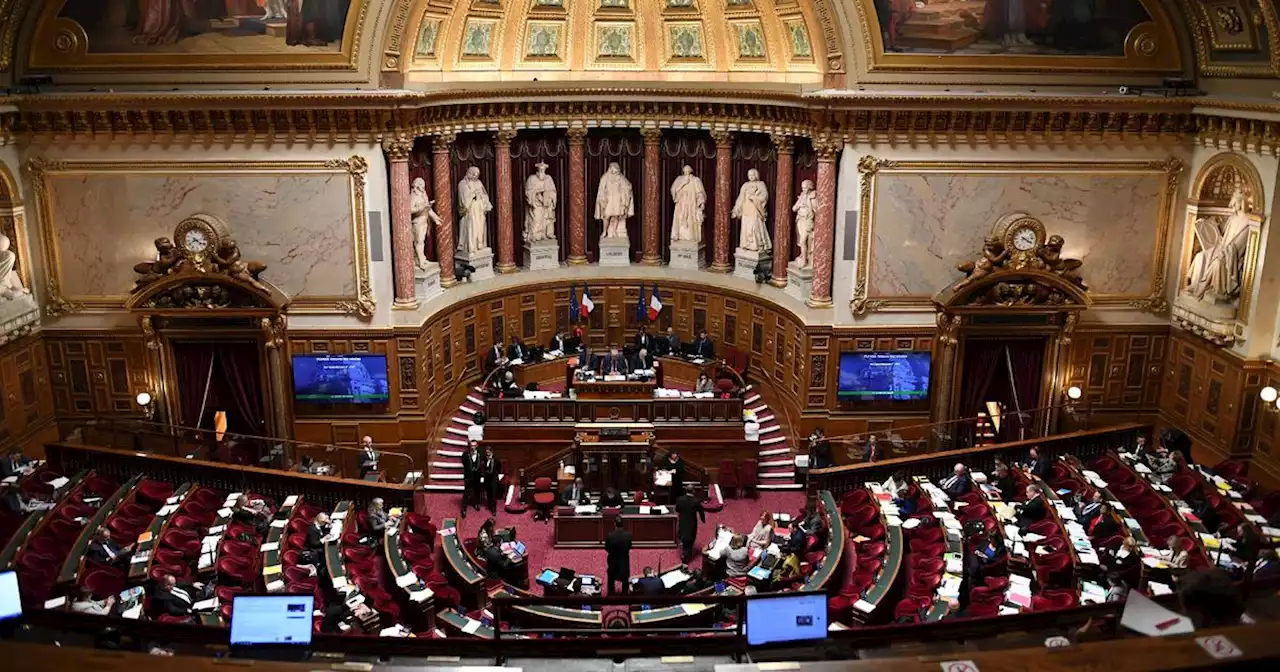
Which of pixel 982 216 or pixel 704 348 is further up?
pixel 982 216

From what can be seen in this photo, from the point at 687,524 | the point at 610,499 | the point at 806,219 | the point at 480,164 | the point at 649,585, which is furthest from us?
the point at 480,164

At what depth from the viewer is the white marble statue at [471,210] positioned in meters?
28.8

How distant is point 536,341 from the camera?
2959cm

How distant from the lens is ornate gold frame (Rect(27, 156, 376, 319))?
23.5 m

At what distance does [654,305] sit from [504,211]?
5.16 metres

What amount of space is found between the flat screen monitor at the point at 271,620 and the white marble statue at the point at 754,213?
2064 centimetres

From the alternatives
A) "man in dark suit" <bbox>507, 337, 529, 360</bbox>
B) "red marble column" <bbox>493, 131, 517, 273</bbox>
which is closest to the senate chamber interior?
"man in dark suit" <bbox>507, 337, 529, 360</bbox>

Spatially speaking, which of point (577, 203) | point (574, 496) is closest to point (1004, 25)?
point (577, 203)

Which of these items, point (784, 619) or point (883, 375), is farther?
point (883, 375)

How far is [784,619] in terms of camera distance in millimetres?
9695

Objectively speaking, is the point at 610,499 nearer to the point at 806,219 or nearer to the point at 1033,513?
the point at 1033,513

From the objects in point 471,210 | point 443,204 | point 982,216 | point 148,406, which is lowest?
point 148,406

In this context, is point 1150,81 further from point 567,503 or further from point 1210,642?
point 1210,642

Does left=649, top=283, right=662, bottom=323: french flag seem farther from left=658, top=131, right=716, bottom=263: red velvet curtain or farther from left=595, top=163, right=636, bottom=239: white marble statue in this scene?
left=595, top=163, right=636, bottom=239: white marble statue
